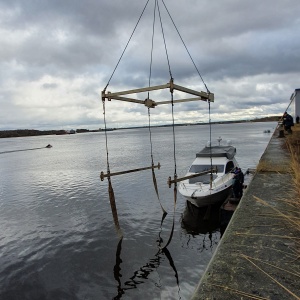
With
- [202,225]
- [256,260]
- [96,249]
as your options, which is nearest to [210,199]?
[202,225]

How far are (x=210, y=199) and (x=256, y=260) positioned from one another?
11.3 metres

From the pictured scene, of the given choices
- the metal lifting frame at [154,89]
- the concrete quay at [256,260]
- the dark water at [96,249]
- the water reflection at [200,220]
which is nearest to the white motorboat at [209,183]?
the water reflection at [200,220]

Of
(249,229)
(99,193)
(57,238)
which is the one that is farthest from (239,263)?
(99,193)

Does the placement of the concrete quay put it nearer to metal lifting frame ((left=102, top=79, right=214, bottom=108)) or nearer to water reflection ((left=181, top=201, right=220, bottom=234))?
metal lifting frame ((left=102, top=79, right=214, bottom=108))

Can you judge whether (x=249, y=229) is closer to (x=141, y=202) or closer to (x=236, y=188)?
(x=236, y=188)

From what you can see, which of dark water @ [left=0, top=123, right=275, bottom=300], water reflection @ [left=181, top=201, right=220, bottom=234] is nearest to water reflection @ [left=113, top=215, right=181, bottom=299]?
dark water @ [left=0, top=123, right=275, bottom=300]

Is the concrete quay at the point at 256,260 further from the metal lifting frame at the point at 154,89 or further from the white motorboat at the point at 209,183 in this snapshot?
the white motorboat at the point at 209,183

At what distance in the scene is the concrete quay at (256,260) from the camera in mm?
3291

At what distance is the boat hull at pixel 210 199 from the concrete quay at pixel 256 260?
27.7 ft

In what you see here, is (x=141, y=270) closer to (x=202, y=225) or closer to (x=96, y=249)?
(x=96, y=249)

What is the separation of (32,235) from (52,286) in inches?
230

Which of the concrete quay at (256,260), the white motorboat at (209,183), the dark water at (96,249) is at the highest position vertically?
the concrete quay at (256,260)

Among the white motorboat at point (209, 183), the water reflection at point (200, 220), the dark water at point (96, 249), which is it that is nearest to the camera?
the dark water at point (96, 249)

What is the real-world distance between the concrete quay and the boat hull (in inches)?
333
